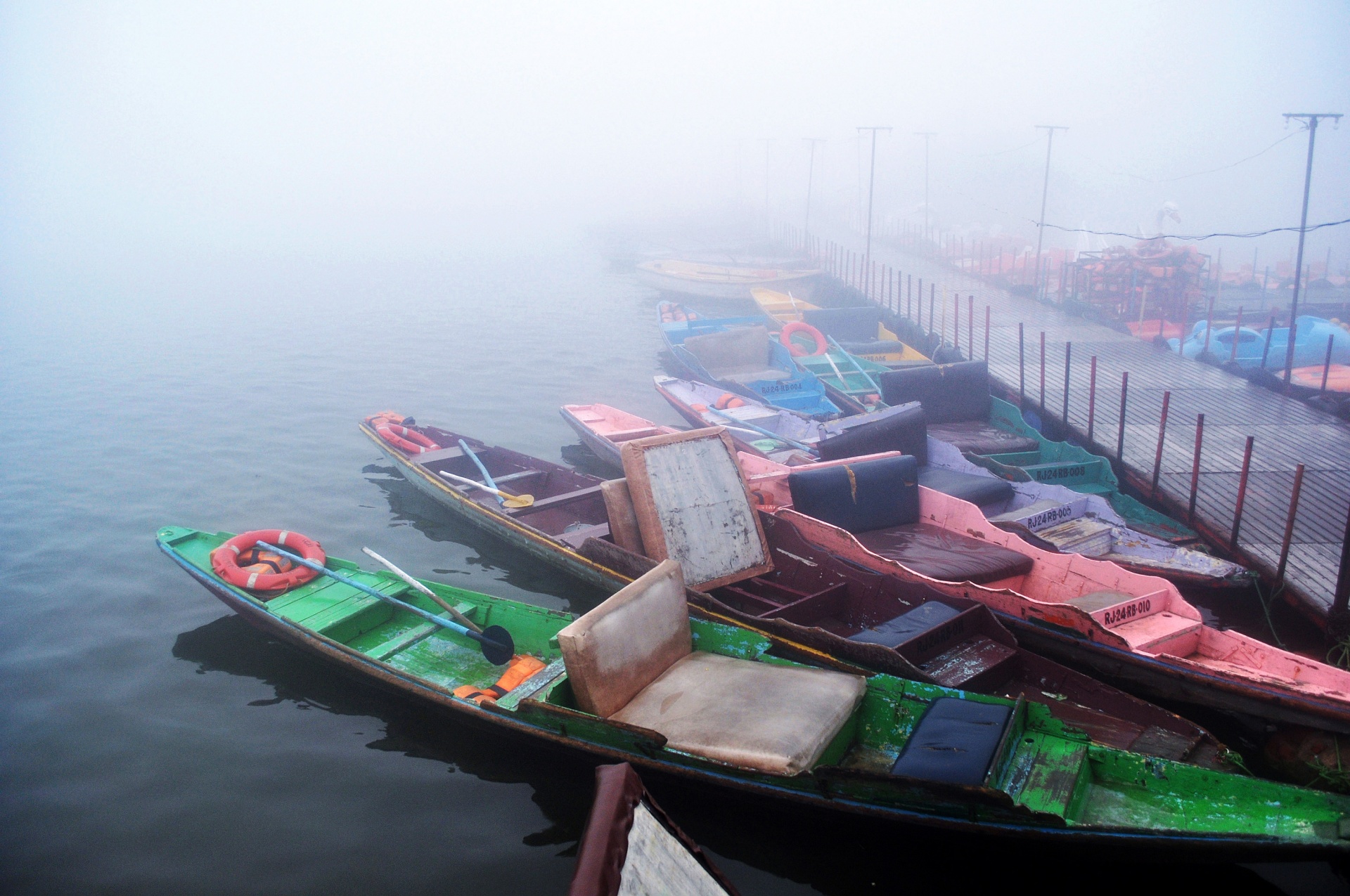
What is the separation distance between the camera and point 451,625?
291 inches

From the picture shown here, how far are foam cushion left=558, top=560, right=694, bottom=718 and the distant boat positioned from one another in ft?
73.7

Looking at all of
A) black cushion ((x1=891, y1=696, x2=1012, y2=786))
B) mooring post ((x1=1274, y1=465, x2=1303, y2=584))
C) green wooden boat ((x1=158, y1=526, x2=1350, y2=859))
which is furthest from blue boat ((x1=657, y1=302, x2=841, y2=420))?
black cushion ((x1=891, y1=696, x2=1012, y2=786))

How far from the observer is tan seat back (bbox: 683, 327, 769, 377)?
18234mm

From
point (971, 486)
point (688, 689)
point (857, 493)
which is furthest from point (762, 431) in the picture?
point (688, 689)

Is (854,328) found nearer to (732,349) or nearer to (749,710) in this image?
(732,349)

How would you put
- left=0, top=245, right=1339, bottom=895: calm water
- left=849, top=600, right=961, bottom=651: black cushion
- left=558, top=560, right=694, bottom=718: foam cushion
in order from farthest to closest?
left=849, top=600, right=961, bottom=651: black cushion → left=0, top=245, right=1339, bottom=895: calm water → left=558, top=560, right=694, bottom=718: foam cushion

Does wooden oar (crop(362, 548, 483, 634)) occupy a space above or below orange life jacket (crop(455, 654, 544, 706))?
above

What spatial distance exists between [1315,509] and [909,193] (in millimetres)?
69481

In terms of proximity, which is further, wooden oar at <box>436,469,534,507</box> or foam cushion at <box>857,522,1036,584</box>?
wooden oar at <box>436,469,534,507</box>

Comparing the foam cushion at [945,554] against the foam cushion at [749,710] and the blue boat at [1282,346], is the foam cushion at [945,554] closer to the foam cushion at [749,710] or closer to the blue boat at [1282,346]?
the foam cushion at [749,710]

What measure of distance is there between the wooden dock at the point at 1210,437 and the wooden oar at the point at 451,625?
24.2ft

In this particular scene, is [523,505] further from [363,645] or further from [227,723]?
[227,723]

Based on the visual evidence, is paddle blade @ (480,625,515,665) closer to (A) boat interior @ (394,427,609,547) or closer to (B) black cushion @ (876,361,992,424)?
(A) boat interior @ (394,427,609,547)

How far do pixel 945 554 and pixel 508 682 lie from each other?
14.2ft
